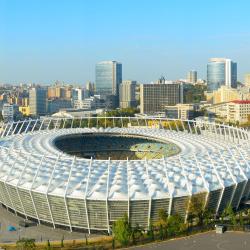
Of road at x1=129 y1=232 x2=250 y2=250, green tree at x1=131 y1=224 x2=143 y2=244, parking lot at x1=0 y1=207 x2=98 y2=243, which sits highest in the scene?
green tree at x1=131 y1=224 x2=143 y2=244

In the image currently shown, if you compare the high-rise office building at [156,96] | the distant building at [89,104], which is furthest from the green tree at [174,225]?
the distant building at [89,104]

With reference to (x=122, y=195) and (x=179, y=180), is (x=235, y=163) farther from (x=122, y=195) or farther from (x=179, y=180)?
(x=122, y=195)

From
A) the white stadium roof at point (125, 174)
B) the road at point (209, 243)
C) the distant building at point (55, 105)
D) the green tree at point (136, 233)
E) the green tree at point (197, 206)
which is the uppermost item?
the white stadium roof at point (125, 174)

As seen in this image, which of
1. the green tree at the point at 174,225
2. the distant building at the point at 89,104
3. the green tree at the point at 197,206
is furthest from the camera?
the distant building at the point at 89,104

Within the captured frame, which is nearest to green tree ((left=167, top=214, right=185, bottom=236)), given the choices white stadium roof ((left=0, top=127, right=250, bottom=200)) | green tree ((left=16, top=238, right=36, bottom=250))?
white stadium roof ((left=0, top=127, right=250, bottom=200))

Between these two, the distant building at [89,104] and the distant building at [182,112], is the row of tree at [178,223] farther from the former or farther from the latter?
the distant building at [89,104]

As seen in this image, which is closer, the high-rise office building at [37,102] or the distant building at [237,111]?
the distant building at [237,111]

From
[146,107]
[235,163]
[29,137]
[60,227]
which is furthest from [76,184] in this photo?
[146,107]

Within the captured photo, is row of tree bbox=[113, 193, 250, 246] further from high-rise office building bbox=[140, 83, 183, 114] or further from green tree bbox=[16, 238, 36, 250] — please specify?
high-rise office building bbox=[140, 83, 183, 114]

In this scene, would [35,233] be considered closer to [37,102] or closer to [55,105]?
[37,102]
